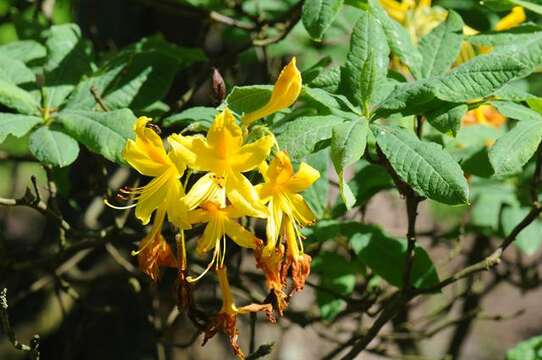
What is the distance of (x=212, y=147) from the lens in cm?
139

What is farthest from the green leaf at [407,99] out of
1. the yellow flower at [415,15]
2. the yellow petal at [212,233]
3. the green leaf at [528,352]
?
the green leaf at [528,352]

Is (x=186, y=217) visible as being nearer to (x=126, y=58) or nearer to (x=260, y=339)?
Answer: (x=126, y=58)

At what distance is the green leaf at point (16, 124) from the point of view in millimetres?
1663

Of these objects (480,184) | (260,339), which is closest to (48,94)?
(480,184)

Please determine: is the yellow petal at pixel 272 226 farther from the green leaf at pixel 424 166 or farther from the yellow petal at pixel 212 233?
the green leaf at pixel 424 166

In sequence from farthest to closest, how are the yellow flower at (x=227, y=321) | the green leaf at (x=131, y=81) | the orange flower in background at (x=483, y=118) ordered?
the orange flower in background at (x=483, y=118) < the green leaf at (x=131, y=81) < the yellow flower at (x=227, y=321)

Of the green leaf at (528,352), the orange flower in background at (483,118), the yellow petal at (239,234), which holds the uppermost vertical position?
the yellow petal at (239,234)

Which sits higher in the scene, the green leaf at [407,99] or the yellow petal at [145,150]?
the green leaf at [407,99]

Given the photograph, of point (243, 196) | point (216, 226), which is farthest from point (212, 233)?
point (243, 196)

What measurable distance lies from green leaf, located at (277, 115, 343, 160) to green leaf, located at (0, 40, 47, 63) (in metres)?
0.93

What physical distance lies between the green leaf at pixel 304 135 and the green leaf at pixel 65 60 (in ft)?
2.26

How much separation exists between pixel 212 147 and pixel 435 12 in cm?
119

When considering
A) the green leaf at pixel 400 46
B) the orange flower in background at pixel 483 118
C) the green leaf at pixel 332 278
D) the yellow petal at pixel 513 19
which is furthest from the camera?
the orange flower in background at pixel 483 118

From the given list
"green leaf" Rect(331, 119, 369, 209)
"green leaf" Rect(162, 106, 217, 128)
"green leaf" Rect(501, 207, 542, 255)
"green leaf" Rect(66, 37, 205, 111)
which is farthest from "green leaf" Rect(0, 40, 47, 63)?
"green leaf" Rect(501, 207, 542, 255)
